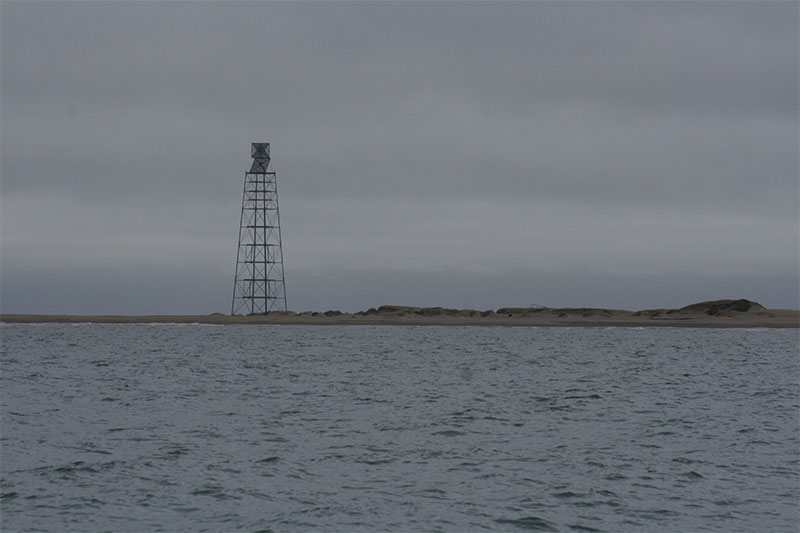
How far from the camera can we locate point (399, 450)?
2386 centimetres

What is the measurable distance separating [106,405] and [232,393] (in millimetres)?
6110

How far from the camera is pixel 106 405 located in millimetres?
33688

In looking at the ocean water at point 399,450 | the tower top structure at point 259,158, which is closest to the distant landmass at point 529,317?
the tower top structure at point 259,158

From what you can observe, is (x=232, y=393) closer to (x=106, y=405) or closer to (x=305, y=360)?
(x=106, y=405)

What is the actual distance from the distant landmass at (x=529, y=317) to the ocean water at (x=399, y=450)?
224 feet

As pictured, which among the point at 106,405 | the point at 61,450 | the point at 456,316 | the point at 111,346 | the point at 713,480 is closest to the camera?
the point at 713,480

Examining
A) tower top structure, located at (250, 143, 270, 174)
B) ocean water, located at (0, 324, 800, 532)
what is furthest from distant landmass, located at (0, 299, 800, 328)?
ocean water, located at (0, 324, 800, 532)

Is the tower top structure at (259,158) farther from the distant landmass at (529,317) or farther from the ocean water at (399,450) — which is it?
the ocean water at (399,450)

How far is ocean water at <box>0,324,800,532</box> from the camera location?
1725cm

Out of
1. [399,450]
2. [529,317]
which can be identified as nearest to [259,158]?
[529,317]

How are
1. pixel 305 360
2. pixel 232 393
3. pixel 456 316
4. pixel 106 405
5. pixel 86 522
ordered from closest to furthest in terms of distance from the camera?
pixel 86 522 → pixel 106 405 → pixel 232 393 → pixel 305 360 → pixel 456 316

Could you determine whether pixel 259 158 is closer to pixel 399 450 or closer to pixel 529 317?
pixel 529 317

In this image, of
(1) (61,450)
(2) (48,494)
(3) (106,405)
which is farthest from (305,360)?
(2) (48,494)

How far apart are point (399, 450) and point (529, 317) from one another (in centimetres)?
10671
